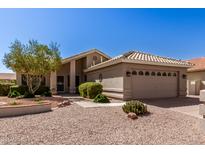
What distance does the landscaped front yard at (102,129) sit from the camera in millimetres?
4658

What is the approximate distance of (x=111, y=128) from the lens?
5781 millimetres

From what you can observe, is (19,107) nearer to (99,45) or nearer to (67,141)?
(67,141)

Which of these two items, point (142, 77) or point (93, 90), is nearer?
point (142, 77)

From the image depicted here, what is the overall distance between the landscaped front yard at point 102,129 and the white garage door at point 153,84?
16.5 ft

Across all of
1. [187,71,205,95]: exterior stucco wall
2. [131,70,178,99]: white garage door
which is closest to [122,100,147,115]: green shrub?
[131,70,178,99]: white garage door

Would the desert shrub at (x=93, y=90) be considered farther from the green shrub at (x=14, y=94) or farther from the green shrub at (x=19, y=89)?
the green shrub at (x=19, y=89)

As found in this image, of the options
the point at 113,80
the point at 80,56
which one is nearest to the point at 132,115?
the point at 113,80

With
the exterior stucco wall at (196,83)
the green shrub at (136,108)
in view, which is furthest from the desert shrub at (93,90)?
the exterior stucco wall at (196,83)

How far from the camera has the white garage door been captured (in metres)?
12.4

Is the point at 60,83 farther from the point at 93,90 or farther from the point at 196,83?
the point at 196,83

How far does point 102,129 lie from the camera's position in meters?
5.67

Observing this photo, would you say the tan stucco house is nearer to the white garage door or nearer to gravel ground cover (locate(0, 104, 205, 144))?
the white garage door

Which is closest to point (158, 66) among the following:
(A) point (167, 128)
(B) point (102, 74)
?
(B) point (102, 74)
